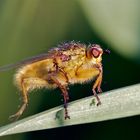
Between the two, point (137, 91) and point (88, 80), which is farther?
point (88, 80)

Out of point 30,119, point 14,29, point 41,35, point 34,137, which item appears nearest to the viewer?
point 30,119

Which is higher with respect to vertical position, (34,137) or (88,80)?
(88,80)

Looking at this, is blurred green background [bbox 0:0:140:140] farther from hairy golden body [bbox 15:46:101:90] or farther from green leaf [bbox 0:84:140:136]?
green leaf [bbox 0:84:140:136]

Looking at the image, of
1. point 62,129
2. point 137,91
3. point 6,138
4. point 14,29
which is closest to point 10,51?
point 14,29

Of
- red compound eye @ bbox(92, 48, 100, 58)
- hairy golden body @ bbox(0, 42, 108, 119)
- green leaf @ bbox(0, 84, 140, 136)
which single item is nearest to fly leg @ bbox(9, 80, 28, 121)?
hairy golden body @ bbox(0, 42, 108, 119)

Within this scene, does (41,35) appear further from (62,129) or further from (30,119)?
(30,119)

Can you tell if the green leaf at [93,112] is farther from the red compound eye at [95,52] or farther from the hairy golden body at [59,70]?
the red compound eye at [95,52]

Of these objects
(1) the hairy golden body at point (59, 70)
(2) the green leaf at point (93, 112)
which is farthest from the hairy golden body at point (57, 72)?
(2) the green leaf at point (93, 112)
